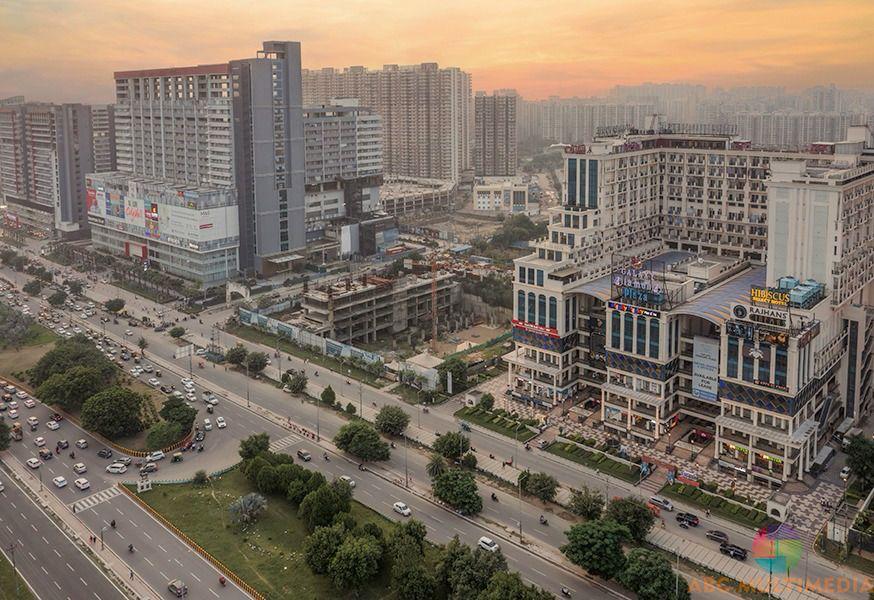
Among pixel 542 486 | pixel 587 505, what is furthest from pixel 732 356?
pixel 542 486

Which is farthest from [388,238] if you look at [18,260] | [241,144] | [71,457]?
[71,457]

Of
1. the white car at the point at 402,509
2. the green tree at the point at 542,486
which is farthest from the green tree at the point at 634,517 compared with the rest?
the white car at the point at 402,509

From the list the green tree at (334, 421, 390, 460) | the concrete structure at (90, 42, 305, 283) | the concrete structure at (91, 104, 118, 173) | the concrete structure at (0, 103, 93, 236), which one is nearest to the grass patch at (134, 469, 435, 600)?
the green tree at (334, 421, 390, 460)

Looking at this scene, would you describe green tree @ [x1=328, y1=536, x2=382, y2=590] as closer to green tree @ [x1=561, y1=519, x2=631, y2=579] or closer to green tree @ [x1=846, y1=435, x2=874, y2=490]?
green tree @ [x1=561, y1=519, x2=631, y2=579]

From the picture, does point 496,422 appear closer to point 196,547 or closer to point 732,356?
point 732,356

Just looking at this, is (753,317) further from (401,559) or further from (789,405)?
(401,559)

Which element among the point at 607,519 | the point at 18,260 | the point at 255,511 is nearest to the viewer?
the point at 607,519
